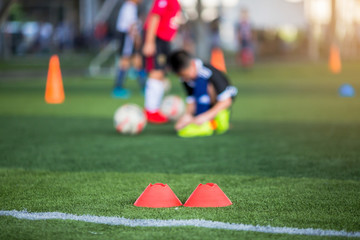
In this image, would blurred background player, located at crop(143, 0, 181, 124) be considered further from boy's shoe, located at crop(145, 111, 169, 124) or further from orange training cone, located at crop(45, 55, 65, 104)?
orange training cone, located at crop(45, 55, 65, 104)

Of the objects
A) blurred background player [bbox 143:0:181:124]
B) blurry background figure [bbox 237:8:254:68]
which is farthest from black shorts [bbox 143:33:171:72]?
blurry background figure [bbox 237:8:254:68]

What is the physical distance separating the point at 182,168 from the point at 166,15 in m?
3.72

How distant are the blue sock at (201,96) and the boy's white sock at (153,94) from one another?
1065 mm

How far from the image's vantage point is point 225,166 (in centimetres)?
531

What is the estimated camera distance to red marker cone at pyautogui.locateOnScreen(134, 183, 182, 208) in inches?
148

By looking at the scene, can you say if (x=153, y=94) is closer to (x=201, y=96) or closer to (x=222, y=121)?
(x=201, y=96)

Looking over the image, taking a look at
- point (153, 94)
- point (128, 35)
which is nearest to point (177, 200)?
point (153, 94)

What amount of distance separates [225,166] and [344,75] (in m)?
14.7

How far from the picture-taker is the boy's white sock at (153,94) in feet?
27.3

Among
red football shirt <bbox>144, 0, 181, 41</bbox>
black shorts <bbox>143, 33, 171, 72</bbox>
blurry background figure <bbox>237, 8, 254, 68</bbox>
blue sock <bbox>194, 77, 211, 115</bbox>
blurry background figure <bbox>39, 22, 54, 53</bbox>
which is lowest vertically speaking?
blurry background figure <bbox>39, 22, 54, 53</bbox>

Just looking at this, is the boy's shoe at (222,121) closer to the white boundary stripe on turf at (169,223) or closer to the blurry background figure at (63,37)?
the white boundary stripe on turf at (169,223)

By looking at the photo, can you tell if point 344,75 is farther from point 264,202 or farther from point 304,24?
point 304,24

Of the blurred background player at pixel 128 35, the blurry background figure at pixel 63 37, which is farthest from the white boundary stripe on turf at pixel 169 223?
the blurry background figure at pixel 63 37

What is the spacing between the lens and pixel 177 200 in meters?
3.82
